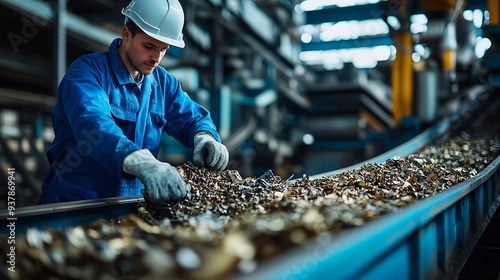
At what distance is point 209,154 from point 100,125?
663 millimetres

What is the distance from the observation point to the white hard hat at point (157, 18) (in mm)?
2137

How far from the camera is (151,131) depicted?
230 cm

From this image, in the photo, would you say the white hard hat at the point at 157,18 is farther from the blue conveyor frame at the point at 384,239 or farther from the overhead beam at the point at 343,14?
the overhead beam at the point at 343,14

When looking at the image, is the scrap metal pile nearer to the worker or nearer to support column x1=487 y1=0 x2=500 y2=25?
the worker

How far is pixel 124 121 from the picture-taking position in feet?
7.06

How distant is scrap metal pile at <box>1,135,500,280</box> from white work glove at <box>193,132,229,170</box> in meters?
0.08

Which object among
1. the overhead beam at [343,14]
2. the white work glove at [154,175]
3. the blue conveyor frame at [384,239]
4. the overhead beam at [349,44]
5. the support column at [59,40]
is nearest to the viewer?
the blue conveyor frame at [384,239]

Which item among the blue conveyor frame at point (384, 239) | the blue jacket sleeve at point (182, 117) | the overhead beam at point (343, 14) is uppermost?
the overhead beam at point (343, 14)

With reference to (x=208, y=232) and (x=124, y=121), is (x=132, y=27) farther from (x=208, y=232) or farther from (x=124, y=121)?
(x=208, y=232)

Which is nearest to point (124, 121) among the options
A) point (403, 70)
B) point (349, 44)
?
point (403, 70)

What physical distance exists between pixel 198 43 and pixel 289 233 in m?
5.96

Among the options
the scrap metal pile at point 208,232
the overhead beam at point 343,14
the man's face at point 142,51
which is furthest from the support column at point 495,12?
the man's face at point 142,51

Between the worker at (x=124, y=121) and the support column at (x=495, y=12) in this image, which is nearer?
the worker at (x=124, y=121)

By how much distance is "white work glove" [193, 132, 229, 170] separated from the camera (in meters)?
2.32
